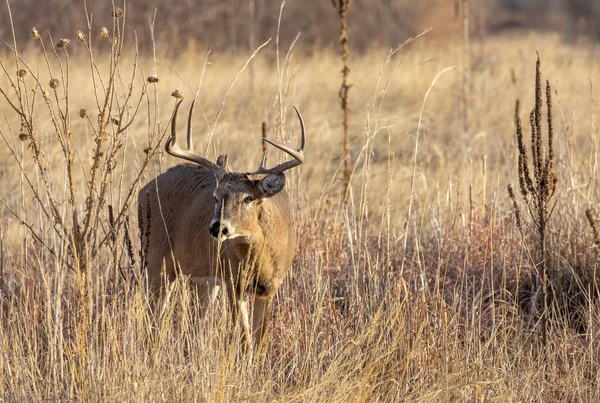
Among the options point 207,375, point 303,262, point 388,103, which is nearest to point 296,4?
point 388,103

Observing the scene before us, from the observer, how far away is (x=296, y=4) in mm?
24906

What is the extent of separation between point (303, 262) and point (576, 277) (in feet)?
5.60

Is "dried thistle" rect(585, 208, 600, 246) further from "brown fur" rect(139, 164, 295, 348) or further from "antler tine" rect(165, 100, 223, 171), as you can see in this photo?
"antler tine" rect(165, 100, 223, 171)

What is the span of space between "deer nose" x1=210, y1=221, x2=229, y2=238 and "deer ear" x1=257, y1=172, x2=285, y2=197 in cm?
33

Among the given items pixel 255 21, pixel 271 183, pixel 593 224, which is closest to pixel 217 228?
pixel 271 183

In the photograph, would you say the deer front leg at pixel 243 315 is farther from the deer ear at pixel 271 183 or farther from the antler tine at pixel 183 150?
the antler tine at pixel 183 150

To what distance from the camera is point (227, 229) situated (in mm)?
5203

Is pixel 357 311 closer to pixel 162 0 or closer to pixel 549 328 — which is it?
pixel 549 328

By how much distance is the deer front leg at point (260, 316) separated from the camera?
566cm

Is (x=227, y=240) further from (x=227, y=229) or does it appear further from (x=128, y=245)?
(x=128, y=245)

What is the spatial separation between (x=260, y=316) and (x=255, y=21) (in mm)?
10629

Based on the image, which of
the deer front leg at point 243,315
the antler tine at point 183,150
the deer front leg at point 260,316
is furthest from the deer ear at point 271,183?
the deer front leg at point 260,316

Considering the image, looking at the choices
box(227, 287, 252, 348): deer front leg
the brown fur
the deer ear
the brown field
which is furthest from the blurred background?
the deer ear

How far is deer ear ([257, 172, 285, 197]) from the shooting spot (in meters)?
5.36
